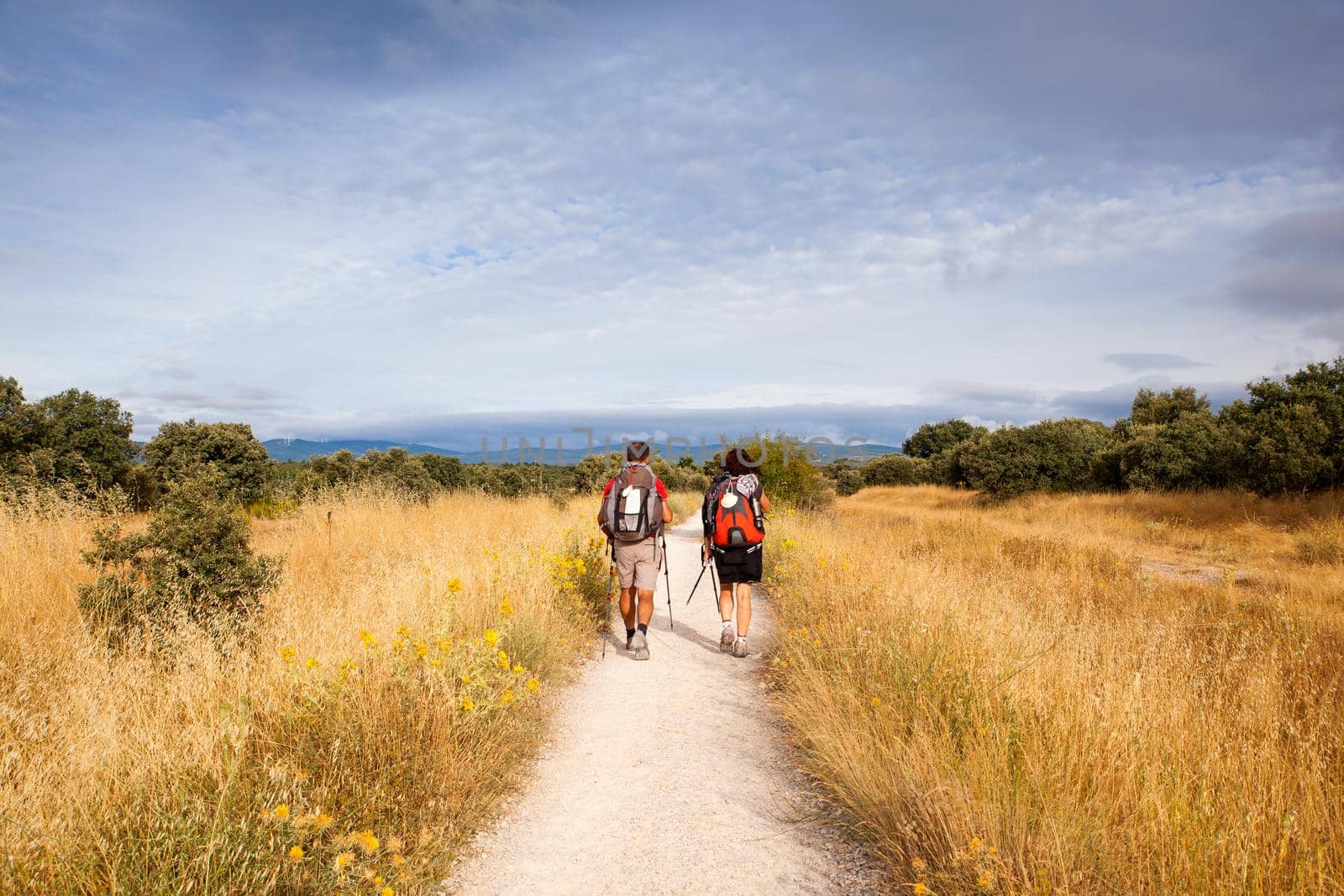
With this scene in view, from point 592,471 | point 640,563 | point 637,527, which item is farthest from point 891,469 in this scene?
point 637,527

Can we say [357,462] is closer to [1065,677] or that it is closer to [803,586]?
[803,586]

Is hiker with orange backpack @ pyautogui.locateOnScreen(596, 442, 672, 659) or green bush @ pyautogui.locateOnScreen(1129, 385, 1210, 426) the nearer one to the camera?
hiker with orange backpack @ pyautogui.locateOnScreen(596, 442, 672, 659)

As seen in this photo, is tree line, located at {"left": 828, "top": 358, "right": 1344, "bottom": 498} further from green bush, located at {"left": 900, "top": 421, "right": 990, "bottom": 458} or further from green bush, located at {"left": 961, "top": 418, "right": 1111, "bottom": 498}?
green bush, located at {"left": 900, "top": 421, "right": 990, "bottom": 458}

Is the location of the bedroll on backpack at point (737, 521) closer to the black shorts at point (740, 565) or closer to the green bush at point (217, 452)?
the black shorts at point (740, 565)

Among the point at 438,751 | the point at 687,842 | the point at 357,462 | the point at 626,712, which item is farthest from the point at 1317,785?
the point at 357,462

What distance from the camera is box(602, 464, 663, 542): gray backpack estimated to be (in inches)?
253

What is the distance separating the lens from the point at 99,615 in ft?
16.4

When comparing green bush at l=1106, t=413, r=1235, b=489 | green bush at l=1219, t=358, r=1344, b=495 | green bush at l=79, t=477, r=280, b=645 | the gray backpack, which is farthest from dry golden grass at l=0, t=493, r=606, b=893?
green bush at l=1106, t=413, r=1235, b=489

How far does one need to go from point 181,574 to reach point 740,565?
512 centimetres

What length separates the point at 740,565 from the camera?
666cm

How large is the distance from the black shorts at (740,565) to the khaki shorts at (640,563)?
0.71 metres

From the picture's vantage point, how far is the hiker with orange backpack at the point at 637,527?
254 inches

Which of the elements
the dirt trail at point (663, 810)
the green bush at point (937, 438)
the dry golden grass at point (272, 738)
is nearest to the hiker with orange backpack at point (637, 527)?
the dry golden grass at point (272, 738)

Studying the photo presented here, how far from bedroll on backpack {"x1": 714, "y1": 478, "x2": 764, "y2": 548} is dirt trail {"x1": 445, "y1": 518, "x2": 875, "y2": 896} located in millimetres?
1452
